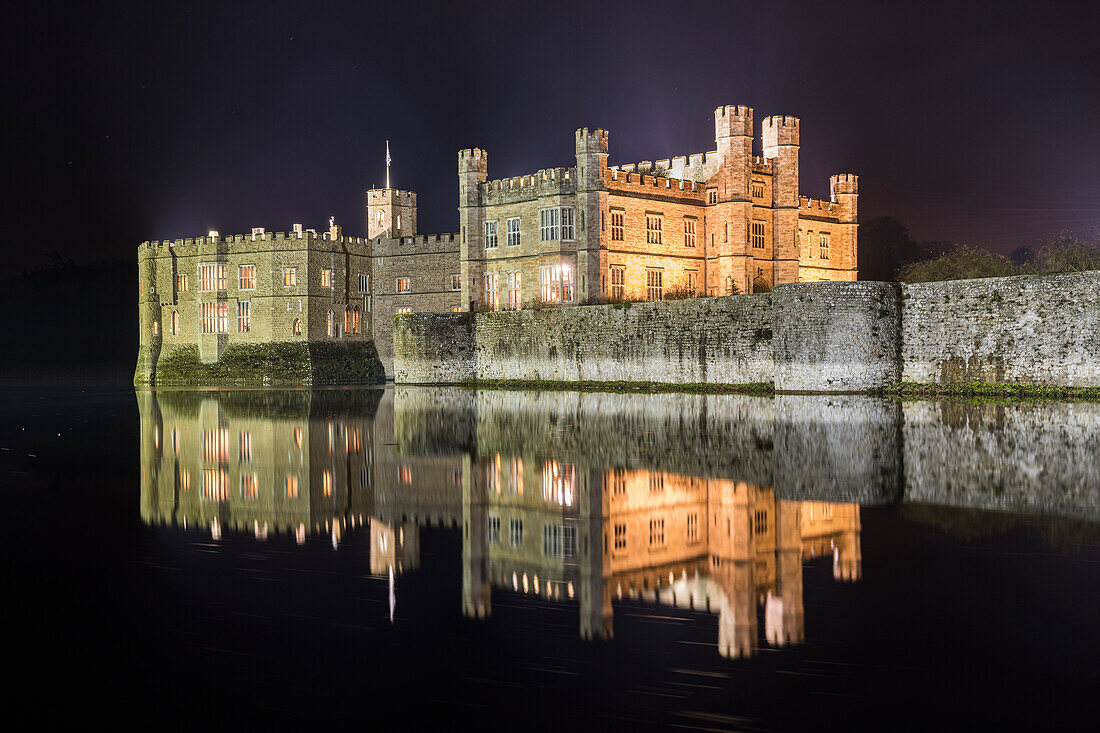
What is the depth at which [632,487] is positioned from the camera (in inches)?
421

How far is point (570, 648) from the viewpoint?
554cm

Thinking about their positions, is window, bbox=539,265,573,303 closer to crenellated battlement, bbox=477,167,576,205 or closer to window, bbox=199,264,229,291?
crenellated battlement, bbox=477,167,576,205

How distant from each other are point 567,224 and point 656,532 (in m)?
29.4

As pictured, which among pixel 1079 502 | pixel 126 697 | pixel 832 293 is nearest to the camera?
pixel 126 697

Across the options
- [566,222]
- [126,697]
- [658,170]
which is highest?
[658,170]

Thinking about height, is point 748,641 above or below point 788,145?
below

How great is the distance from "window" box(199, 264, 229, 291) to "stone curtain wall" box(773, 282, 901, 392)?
30405 millimetres

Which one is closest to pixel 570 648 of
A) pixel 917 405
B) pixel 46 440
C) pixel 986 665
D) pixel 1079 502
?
pixel 986 665

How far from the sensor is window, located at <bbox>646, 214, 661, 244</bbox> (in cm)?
3772

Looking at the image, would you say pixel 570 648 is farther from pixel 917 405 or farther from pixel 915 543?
pixel 917 405

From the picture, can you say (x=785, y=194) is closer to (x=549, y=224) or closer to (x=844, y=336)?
(x=549, y=224)

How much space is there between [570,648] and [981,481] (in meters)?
6.71

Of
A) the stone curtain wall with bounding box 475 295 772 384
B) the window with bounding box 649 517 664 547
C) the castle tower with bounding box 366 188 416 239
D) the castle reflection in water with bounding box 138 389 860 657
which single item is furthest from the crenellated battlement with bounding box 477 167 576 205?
the window with bounding box 649 517 664 547

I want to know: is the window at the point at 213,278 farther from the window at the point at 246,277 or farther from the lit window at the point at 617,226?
the lit window at the point at 617,226
